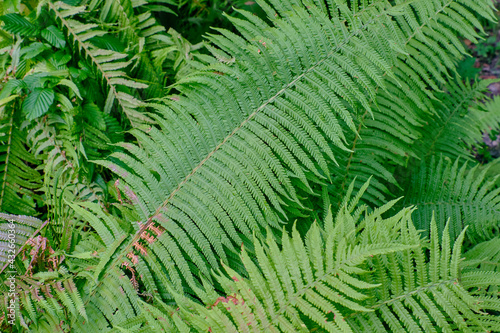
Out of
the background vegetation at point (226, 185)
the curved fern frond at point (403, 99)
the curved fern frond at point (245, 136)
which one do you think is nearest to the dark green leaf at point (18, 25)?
the background vegetation at point (226, 185)

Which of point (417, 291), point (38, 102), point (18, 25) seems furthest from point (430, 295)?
point (18, 25)

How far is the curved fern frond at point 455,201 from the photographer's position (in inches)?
70.5

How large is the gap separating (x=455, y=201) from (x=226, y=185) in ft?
4.58

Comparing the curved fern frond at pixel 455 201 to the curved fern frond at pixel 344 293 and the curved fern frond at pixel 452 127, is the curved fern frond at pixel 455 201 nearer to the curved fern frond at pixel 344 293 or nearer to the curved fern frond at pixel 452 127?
the curved fern frond at pixel 452 127

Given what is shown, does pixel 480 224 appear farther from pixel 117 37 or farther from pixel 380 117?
pixel 117 37

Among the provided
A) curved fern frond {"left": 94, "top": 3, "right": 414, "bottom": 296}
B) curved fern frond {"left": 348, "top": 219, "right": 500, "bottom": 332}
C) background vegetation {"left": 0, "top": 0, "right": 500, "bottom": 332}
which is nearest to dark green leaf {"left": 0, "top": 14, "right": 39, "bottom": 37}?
background vegetation {"left": 0, "top": 0, "right": 500, "bottom": 332}

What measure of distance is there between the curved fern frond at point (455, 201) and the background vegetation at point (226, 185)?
0.04 ft

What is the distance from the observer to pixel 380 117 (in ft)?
5.72

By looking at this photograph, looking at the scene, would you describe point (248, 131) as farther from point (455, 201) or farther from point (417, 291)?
point (455, 201)

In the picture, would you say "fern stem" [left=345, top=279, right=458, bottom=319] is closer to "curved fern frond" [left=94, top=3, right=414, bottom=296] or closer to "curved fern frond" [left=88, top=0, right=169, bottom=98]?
"curved fern frond" [left=94, top=3, right=414, bottom=296]

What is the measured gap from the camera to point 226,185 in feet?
4.54

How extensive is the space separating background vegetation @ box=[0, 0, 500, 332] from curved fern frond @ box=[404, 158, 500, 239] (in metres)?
0.01

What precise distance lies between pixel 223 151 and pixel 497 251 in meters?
1.45

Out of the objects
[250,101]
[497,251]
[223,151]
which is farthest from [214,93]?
[497,251]
